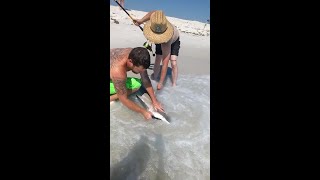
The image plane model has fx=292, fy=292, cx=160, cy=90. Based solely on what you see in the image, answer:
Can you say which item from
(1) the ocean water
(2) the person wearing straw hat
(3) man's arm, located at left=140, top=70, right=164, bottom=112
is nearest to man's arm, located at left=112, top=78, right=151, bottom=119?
(1) the ocean water

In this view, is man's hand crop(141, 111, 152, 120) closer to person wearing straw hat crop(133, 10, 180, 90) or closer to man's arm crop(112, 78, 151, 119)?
man's arm crop(112, 78, 151, 119)

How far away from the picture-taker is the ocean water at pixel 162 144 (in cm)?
239

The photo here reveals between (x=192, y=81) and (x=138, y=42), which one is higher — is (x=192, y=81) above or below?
below

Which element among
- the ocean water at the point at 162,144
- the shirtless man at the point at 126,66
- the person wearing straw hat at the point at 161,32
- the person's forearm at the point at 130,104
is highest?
the person wearing straw hat at the point at 161,32

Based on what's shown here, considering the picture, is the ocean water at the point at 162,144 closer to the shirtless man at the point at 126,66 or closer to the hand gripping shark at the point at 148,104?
the hand gripping shark at the point at 148,104

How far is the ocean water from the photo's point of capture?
2391mm

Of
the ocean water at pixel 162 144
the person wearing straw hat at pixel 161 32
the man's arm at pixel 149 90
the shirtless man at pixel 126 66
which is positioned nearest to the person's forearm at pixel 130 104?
the shirtless man at pixel 126 66
